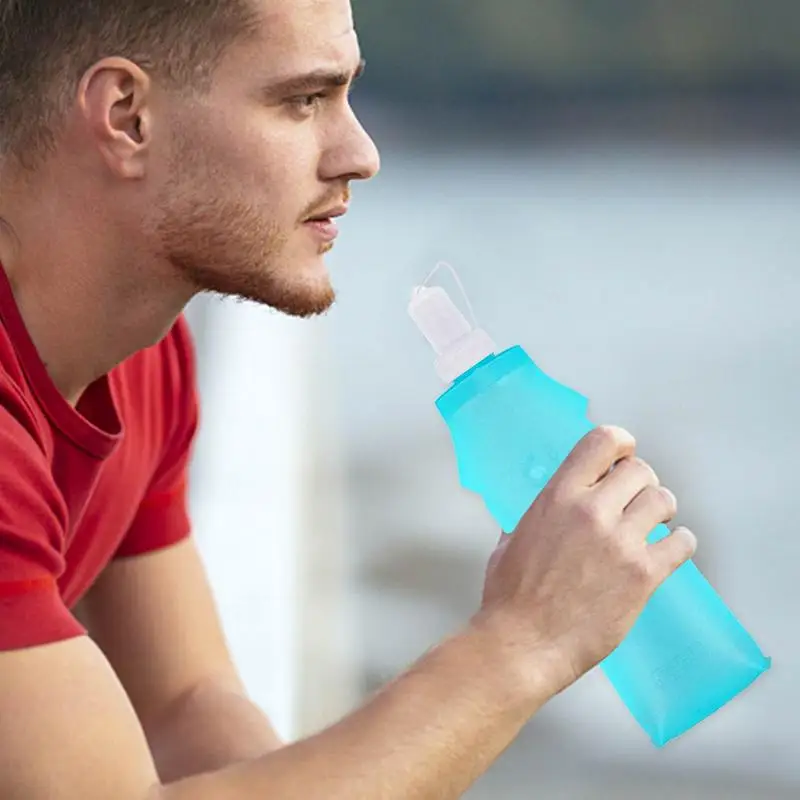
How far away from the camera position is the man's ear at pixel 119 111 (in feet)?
3.21

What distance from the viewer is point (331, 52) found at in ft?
3.25

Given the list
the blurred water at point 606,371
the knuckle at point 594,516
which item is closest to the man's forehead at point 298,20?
the knuckle at point 594,516

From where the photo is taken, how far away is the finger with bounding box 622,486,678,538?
0.91 m

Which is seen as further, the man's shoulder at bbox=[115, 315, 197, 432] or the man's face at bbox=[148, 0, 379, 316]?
the man's shoulder at bbox=[115, 315, 197, 432]

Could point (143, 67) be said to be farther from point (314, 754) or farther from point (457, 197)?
point (457, 197)

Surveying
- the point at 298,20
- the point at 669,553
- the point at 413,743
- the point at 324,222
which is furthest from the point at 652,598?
the point at 298,20

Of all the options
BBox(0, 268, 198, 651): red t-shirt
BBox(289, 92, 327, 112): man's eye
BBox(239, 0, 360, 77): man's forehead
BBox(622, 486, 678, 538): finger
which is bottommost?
BBox(622, 486, 678, 538): finger

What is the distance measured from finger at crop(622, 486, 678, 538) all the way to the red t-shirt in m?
0.33

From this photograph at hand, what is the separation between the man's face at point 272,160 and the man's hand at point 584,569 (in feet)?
0.74

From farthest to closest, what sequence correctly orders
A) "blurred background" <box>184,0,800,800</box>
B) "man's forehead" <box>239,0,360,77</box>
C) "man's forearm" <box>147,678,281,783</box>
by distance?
"blurred background" <box>184,0,800,800</box> < "man's forearm" <box>147,678,281,783</box> < "man's forehead" <box>239,0,360,77</box>

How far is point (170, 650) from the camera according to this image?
122 centimetres

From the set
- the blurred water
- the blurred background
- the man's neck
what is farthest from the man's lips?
the blurred water

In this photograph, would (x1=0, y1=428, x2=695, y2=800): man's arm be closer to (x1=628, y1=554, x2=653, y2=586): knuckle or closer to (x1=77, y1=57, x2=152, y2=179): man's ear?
(x1=628, y1=554, x2=653, y2=586): knuckle

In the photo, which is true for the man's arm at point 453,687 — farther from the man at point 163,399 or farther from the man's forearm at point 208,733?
the man's forearm at point 208,733
